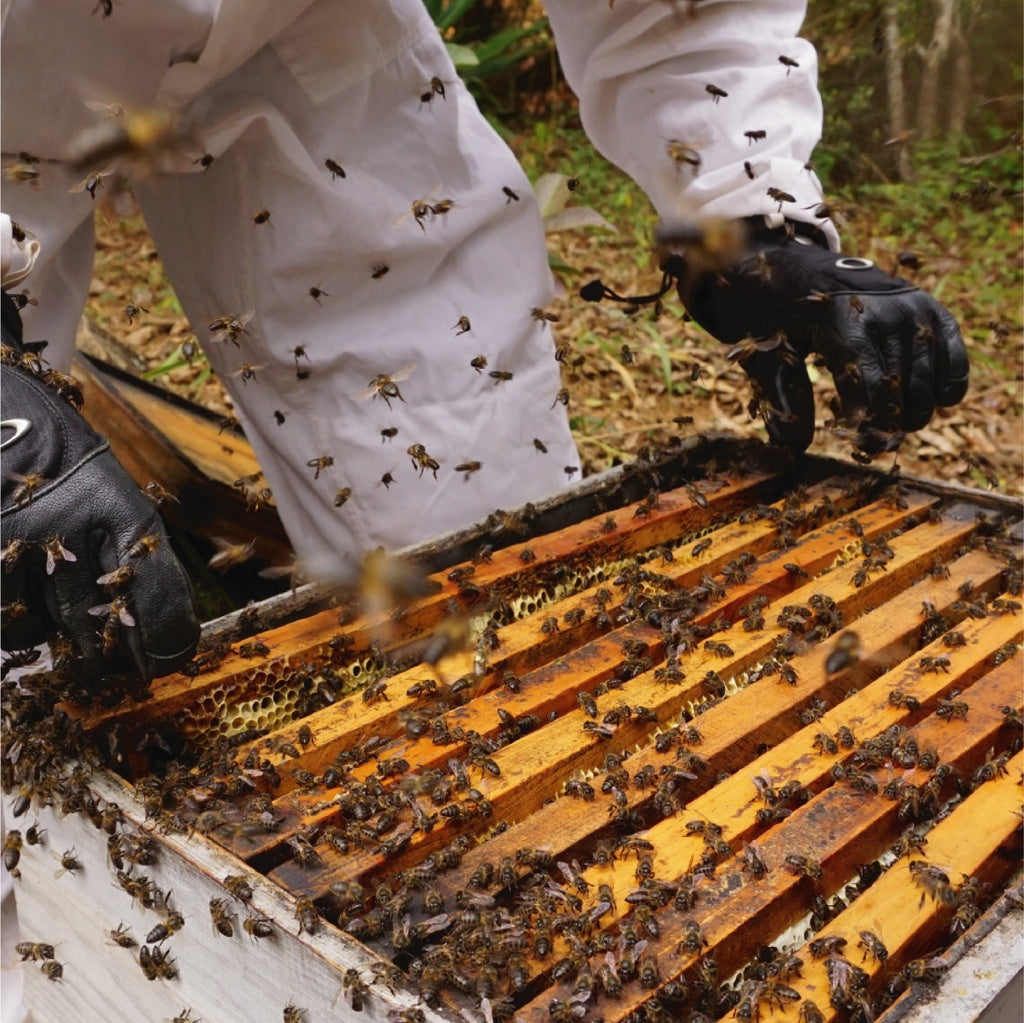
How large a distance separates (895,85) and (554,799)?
9678mm

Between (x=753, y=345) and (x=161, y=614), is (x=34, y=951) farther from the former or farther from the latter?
(x=753, y=345)

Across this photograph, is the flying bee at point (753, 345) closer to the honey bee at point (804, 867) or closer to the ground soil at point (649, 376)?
the honey bee at point (804, 867)

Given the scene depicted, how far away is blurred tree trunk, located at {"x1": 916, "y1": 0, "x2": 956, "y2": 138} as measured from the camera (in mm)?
9469

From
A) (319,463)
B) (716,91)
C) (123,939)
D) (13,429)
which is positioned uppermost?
(716,91)

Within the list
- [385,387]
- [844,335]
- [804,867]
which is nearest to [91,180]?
[385,387]

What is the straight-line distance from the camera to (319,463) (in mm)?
2904

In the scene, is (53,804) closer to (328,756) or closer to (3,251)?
(328,756)

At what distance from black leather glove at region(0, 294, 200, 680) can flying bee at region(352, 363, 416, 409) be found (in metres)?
0.93

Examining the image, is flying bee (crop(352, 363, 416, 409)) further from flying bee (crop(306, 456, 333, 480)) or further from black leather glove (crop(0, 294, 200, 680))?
black leather glove (crop(0, 294, 200, 680))

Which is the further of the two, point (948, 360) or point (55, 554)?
point (948, 360)

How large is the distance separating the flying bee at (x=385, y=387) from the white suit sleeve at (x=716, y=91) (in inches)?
35.8

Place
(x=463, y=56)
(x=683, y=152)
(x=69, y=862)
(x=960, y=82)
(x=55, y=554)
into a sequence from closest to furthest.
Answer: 1. (x=55, y=554)
2. (x=69, y=862)
3. (x=683, y=152)
4. (x=463, y=56)
5. (x=960, y=82)

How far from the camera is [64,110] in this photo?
7.94 ft

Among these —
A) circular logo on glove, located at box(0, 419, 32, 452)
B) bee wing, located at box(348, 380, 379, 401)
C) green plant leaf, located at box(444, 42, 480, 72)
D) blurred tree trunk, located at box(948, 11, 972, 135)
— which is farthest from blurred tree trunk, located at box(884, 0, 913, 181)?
circular logo on glove, located at box(0, 419, 32, 452)
